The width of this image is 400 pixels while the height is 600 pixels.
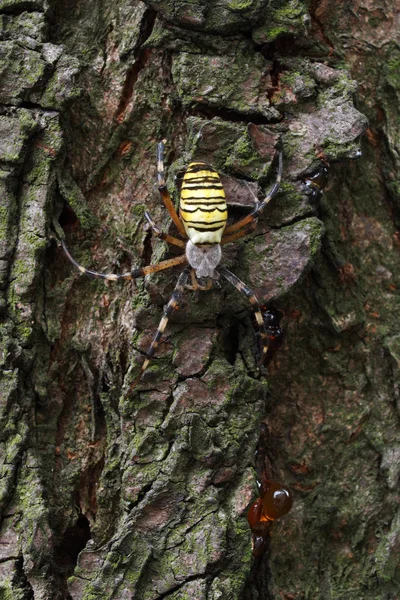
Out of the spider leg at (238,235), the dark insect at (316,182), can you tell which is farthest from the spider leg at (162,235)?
the dark insect at (316,182)

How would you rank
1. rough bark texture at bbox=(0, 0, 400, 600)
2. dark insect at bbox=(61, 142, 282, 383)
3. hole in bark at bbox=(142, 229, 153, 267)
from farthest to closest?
hole in bark at bbox=(142, 229, 153, 267) < dark insect at bbox=(61, 142, 282, 383) < rough bark texture at bbox=(0, 0, 400, 600)

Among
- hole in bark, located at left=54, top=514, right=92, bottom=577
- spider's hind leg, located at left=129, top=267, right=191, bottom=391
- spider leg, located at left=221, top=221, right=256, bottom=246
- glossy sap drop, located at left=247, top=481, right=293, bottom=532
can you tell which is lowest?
hole in bark, located at left=54, top=514, right=92, bottom=577

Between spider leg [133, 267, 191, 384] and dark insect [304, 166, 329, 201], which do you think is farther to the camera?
dark insect [304, 166, 329, 201]

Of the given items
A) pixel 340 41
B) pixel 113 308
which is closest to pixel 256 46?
pixel 340 41

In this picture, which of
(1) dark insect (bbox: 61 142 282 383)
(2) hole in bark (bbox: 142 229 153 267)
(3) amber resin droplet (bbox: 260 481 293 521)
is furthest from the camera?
Result: (2) hole in bark (bbox: 142 229 153 267)

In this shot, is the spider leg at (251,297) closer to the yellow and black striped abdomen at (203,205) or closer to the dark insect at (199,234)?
the dark insect at (199,234)

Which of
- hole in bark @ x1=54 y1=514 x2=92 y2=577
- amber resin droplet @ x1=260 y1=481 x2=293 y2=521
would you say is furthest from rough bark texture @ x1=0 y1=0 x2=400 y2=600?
amber resin droplet @ x1=260 y1=481 x2=293 y2=521

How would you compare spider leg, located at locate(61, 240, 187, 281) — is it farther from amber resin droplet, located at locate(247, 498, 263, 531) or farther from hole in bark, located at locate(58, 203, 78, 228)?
amber resin droplet, located at locate(247, 498, 263, 531)
